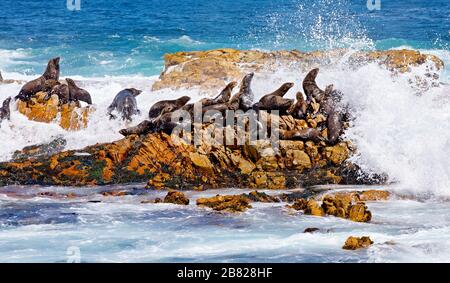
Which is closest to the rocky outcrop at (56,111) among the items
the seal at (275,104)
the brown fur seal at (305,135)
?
the seal at (275,104)

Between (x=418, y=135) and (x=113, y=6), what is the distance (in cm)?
3774

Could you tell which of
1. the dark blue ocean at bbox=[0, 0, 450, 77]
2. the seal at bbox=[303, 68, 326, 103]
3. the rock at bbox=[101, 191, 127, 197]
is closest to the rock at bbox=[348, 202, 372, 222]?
the rock at bbox=[101, 191, 127, 197]

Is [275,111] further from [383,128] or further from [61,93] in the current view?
[61,93]

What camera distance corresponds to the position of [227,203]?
1423 centimetres

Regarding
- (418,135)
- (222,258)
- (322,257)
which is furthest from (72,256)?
(418,135)

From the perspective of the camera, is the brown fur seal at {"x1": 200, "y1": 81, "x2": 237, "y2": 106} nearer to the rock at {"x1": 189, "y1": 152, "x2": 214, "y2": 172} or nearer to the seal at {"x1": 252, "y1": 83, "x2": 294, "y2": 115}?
the seal at {"x1": 252, "y1": 83, "x2": 294, "y2": 115}

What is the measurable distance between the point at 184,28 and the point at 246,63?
19.8 metres

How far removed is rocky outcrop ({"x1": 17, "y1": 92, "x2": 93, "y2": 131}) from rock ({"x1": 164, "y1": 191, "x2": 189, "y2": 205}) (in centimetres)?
613

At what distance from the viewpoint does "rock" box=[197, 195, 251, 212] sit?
14.1 meters

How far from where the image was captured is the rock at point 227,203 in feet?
46.2

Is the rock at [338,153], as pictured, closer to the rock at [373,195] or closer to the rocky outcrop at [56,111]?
the rock at [373,195]

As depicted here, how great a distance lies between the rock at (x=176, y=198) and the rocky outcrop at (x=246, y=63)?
867 cm

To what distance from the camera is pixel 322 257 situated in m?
11.5

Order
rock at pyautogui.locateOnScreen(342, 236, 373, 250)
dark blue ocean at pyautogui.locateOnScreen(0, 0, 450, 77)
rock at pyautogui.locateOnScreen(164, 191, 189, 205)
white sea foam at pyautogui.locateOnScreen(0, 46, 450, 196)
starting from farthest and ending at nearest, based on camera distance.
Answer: dark blue ocean at pyautogui.locateOnScreen(0, 0, 450, 77) → white sea foam at pyautogui.locateOnScreen(0, 46, 450, 196) → rock at pyautogui.locateOnScreen(164, 191, 189, 205) → rock at pyautogui.locateOnScreen(342, 236, 373, 250)
